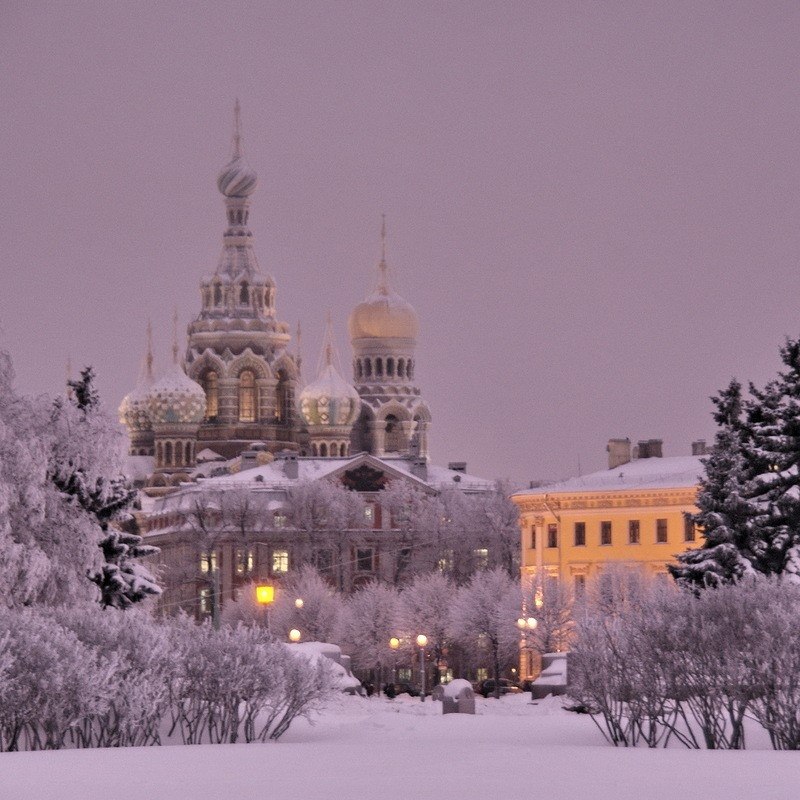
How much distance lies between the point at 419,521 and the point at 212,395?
158 ft

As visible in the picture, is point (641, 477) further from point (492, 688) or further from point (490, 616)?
point (492, 688)

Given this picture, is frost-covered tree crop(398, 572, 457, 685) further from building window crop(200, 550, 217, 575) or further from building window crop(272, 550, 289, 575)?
building window crop(272, 550, 289, 575)

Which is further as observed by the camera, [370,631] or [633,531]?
[370,631]

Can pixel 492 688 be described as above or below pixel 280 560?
below

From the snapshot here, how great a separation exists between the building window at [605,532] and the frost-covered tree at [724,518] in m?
38.4

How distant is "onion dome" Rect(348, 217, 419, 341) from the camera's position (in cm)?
18338

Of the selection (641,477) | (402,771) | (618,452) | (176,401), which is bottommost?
(402,771)

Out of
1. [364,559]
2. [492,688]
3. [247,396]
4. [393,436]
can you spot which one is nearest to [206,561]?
[364,559]

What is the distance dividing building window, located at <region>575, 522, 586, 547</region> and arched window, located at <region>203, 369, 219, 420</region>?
78525mm

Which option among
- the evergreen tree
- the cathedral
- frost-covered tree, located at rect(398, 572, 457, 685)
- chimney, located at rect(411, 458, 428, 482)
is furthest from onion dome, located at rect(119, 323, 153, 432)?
the evergreen tree

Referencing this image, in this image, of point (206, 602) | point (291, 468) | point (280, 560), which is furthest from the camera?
point (291, 468)

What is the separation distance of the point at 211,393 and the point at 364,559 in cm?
4642

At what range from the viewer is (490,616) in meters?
100

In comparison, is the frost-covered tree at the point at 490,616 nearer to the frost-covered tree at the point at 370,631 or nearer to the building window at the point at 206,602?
the frost-covered tree at the point at 370,631
